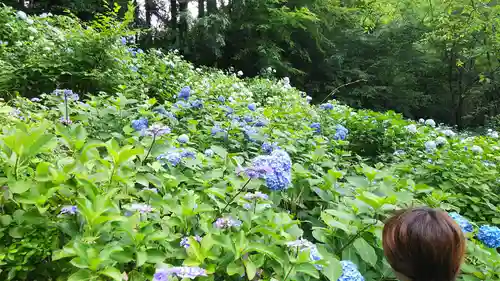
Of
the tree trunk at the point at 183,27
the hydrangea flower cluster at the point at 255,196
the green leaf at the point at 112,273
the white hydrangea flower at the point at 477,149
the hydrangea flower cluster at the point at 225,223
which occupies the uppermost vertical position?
the tree trunk at the point at 183,27

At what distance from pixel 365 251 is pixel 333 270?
26cm

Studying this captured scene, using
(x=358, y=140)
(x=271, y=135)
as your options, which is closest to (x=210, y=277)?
(x=271, y=135)

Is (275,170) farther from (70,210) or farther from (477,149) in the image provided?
(477,149)

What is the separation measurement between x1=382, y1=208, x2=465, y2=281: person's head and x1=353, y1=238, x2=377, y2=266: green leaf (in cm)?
33

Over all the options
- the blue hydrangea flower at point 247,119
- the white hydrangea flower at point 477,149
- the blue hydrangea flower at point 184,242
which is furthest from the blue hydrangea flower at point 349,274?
the white hydrangea flower at point 477,149

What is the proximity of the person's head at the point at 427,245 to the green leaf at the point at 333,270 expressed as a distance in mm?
215

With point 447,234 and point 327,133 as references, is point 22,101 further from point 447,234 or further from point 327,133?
point 447,234

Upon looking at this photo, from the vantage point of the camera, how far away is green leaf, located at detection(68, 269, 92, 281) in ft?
3.45

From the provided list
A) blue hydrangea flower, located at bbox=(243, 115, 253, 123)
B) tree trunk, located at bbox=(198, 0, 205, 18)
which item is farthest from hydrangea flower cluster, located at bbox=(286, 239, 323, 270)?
A: tree trunk, located at bbox=(198, 0, 205, 18)

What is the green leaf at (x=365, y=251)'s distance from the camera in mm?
1446

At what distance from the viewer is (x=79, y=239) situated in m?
1.15

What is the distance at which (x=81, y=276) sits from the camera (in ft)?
3.48

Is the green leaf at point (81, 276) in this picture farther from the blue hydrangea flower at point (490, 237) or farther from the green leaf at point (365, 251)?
the blue hydrangea flower at point (490, 237)

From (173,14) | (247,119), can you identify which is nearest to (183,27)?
(173,14)
